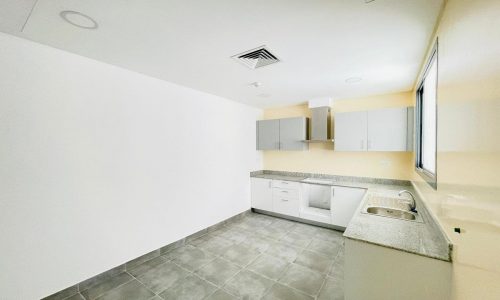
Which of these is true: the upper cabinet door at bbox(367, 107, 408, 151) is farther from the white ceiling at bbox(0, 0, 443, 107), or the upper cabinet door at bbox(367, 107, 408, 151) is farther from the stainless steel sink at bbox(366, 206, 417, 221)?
the stainless steel sink at bbox(366, 206, 417, 221)

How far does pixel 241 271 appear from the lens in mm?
2426

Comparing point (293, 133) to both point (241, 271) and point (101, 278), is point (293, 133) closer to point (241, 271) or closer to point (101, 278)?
point (241, 271)

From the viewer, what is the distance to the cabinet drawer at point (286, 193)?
400 centimetres

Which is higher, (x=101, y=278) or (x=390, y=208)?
(x=390, y=208)

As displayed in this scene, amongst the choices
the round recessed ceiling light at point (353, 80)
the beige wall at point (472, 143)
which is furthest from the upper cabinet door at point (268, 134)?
the beige wall at point (472, 143)

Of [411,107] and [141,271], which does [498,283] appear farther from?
[411,107]

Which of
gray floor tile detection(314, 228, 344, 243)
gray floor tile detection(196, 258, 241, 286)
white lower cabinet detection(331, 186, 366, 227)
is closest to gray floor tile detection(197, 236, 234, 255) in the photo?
gray floor tile detection(196, 258, 241, 286)

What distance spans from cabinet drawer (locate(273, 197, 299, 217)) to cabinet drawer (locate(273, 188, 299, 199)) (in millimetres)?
62

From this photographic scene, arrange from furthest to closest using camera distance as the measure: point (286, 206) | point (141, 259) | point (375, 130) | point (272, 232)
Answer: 1. point (286, 206)
2. point (272, 232)
3. point (375, 130)
4. point (141, 259)

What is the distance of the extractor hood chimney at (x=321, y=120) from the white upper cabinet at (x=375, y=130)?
0.74ft

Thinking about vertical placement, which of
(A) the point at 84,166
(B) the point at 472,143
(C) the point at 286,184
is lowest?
(C) the point at 286,184

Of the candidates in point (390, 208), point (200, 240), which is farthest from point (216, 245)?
point (390, 208)

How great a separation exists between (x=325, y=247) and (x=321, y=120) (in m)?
2.28

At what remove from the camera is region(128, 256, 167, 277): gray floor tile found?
2412 millimetres
